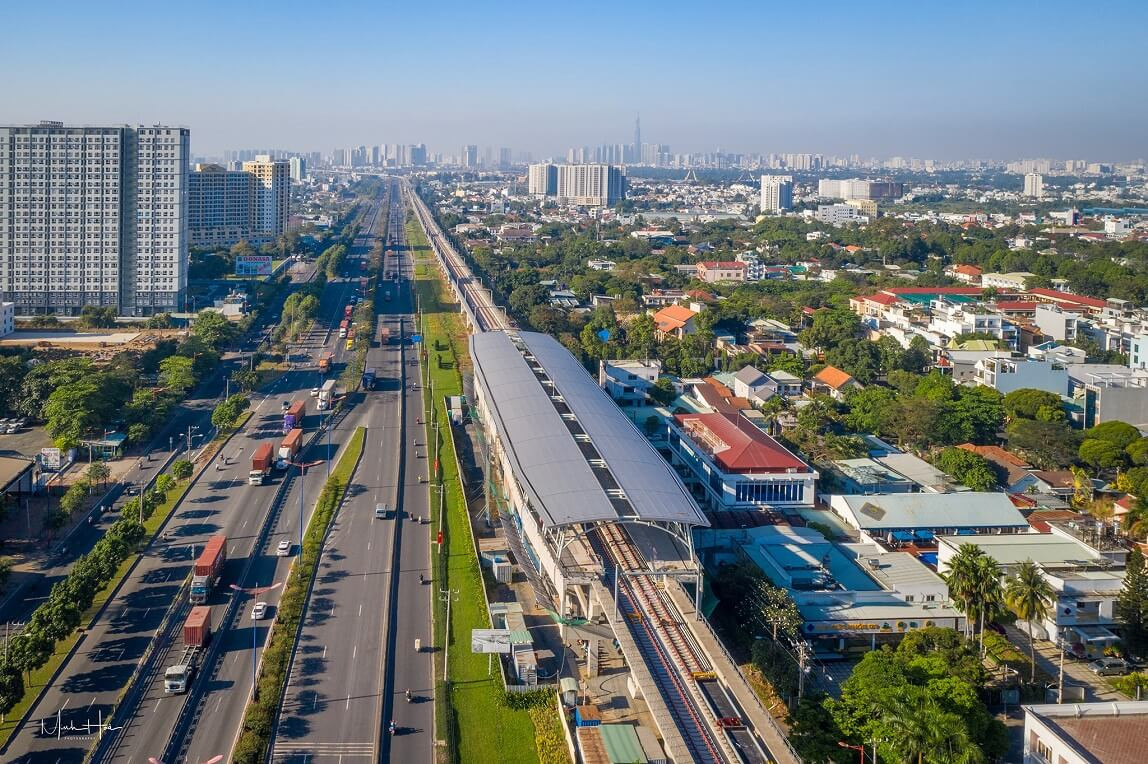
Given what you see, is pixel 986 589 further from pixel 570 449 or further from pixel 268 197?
pixel 268 197

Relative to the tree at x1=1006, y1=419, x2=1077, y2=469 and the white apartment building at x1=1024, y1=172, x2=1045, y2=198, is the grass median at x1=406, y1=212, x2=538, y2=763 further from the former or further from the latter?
the white apartment building at x1=1024, y1=172, x2=1045, y2=198

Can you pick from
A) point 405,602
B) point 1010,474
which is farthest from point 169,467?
point 1010,474

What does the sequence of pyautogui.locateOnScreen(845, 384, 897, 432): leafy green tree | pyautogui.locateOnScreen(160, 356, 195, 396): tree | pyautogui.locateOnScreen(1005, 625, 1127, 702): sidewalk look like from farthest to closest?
pyautogui.locateOnScreen(160, 356, 195, 396): tree → pyautogui.locateOnScreen(845, 384, 897, 432): leafy green tree → pyautogui.locateOnScreen(1005, 625, 1127, 702): sidewalk

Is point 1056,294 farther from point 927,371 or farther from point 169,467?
point 169,467

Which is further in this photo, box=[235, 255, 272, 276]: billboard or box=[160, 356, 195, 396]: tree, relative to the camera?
box=[235, 255, 272, 276]: billboard

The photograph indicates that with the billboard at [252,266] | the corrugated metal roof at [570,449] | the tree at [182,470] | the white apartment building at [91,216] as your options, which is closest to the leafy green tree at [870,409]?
the corrugated metal roof at [570,449]

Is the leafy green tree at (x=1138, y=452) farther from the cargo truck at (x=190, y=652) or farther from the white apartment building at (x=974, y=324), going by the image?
the cargo truck at (x=190, y=652)

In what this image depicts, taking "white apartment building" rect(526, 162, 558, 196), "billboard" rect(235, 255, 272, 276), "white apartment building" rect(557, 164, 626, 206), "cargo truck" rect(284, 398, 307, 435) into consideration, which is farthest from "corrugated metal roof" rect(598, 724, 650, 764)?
"white apartment building" rect(526, 162, 558, 196)

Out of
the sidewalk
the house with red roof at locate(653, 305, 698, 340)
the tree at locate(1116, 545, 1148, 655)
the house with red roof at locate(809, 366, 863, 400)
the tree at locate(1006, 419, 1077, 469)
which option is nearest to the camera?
the sidewalk
